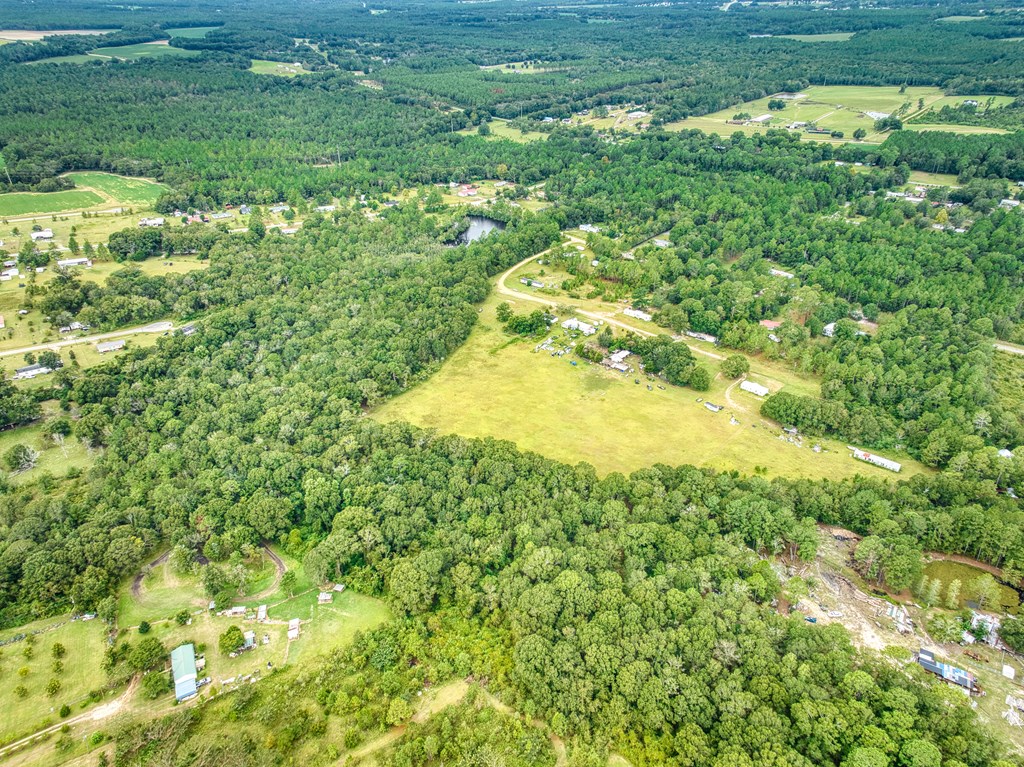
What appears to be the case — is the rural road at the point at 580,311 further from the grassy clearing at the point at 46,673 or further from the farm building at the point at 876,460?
the grassy clearing at the point at 46,673

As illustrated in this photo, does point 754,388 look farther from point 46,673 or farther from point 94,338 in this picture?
point 94,338

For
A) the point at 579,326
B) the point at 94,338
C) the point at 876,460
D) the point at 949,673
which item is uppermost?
the point at 579,326

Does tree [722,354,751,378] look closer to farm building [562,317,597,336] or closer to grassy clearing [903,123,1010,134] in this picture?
farm building [562,317,597,336]

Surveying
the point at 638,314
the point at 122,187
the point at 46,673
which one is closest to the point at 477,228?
the point at 638,314

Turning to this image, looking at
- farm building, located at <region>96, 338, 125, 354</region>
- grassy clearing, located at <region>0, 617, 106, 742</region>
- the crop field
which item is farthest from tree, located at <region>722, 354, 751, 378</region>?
the crop field

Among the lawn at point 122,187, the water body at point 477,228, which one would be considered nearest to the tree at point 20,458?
the water body at point 477,228

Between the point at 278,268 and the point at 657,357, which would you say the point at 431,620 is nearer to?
the point at 657,357

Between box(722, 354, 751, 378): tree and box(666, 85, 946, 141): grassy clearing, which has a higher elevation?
box(666, 85, 946, 141): grassy clearing
